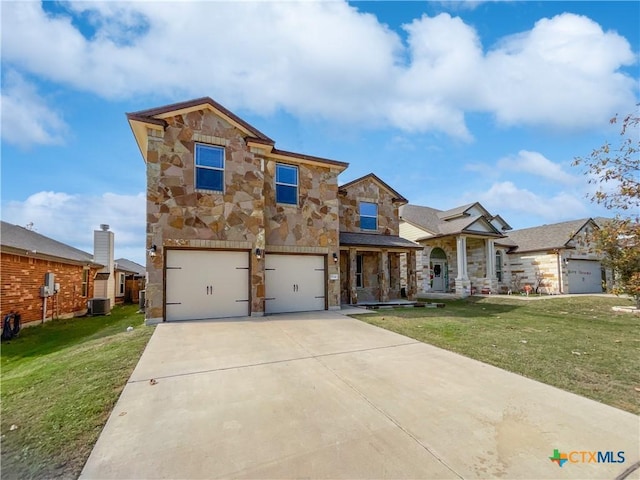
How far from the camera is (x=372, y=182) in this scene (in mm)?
15781

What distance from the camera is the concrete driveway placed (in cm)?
257

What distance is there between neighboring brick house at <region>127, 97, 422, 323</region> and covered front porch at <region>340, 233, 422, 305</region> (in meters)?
2.08

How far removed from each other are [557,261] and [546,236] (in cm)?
267

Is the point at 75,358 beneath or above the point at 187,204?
beneath

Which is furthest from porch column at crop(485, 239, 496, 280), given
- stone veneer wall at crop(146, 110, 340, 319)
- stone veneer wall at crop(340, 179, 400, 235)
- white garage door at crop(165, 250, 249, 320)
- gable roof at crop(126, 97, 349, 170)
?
white garage door at crop(165, 250, 249, 320)

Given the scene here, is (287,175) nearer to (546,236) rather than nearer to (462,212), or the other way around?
(462,212)

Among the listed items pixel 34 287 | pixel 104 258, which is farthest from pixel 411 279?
pixel 104 258

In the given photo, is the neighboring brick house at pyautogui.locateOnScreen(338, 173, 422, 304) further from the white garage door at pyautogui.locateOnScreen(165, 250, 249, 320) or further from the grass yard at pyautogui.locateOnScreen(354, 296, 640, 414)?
the white garage door at pyautogui.locateOnScreen(165, 250, 249, 320)

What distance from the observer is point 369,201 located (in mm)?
15695

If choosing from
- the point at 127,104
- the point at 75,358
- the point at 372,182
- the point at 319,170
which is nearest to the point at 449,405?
the point at 75,358

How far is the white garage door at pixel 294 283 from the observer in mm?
11008

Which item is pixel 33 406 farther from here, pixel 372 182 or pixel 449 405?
pixel 372 182

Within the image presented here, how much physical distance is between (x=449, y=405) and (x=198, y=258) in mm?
8272

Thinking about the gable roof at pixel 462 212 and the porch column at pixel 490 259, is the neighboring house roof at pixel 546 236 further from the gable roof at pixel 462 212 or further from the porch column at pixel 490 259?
the porch column at pixel 490 259
